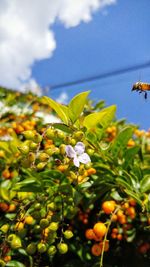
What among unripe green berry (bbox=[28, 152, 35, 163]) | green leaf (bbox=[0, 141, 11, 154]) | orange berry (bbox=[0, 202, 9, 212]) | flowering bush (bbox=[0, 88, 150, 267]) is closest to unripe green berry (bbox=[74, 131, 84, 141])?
flowering bush (bbox=[0, 88, 150, 267])

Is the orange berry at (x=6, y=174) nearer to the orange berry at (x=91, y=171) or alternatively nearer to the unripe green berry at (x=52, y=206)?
the orange berry at (x=91, y=171)

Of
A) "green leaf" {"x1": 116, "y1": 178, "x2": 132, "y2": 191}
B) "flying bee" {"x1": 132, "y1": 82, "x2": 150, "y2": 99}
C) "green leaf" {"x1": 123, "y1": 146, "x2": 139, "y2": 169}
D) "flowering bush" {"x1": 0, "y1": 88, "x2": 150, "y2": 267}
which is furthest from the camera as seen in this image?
"green leaf" {"x1": 123, "y1": 146, "x2": 139, "y2": 169}

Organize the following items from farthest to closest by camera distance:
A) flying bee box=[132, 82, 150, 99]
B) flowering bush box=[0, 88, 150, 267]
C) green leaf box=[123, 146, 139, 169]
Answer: green leaf box=[123, 146, 139, 169], flowering bush box=[0, 88, 150, 267], flying bee box=[132, 82, 150, 99]

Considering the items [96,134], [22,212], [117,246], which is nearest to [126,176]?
[96,134]

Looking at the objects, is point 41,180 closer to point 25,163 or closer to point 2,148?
point 25,163

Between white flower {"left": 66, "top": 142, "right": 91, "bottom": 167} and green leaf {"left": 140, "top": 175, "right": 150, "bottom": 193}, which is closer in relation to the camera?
white flower {"left": 66, "top": 142, "right": 91, "bottom": 167}

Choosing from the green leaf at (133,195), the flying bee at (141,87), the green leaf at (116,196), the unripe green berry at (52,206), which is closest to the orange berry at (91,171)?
the green leaf at (116,196)

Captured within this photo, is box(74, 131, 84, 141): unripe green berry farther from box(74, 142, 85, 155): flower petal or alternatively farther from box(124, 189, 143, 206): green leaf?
box(124, 189, 143, 206): green leaf

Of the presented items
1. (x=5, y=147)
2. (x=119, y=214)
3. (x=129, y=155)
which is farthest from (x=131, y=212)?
(x=5, y=147)
